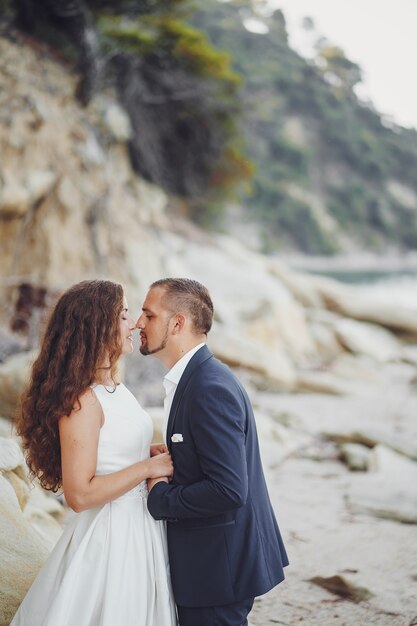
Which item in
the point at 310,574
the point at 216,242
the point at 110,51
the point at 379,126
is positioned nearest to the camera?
the point at 310,574

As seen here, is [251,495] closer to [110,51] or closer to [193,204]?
[110,51]

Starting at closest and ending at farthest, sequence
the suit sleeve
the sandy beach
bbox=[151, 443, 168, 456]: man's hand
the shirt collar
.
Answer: the suit sleeve
the shirt collar
bbox=[151, 443, 168, 456]: man's hand
the sandy beach

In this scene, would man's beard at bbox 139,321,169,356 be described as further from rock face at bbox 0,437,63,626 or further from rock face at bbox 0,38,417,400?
rock face at bbox 0,38,417,400

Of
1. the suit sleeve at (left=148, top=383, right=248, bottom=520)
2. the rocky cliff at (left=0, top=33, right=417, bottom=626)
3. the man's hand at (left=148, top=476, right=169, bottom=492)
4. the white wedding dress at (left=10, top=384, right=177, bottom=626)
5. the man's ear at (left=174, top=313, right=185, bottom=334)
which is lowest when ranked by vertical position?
the rocky cliff at (left=0, top=33, right=417, bottom=626)

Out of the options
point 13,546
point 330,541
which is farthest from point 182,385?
point 330,541

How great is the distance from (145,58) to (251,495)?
43.6ft

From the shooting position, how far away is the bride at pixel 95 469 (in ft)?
7.40

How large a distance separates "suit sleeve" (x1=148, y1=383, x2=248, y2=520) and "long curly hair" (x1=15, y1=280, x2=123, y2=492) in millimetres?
403

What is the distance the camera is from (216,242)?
18141 mm

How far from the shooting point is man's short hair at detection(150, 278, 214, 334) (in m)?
2.37

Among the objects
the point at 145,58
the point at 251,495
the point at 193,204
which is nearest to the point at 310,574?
the point at 251,495

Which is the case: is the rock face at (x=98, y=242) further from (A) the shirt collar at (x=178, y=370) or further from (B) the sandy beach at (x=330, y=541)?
(A) the shirt collar at (x=178, y=370)

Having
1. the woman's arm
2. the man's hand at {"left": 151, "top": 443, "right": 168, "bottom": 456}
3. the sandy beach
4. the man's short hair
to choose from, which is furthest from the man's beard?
the sandy beach

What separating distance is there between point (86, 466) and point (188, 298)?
699 mm
